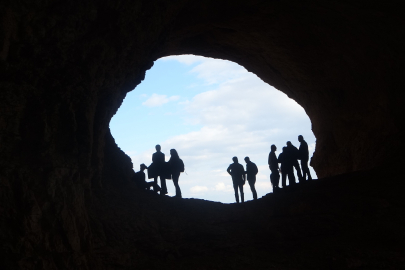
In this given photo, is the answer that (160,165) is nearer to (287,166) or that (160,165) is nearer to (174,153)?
(174,153)

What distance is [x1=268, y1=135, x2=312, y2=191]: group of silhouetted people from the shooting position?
33.2 feet

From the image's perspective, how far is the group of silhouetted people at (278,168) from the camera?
10.1 metres

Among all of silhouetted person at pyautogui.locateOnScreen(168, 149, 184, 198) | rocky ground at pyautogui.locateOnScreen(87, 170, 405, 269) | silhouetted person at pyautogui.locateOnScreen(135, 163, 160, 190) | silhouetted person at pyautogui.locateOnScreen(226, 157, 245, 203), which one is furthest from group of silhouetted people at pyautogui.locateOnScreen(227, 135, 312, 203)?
silhouetted person at pyautogui.locateOnScreen(135, 163, 160, 190)

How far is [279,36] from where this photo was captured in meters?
11.7

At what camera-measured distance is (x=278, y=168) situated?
1070cm

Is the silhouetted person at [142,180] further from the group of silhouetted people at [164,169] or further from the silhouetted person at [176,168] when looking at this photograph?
the silhouetted person at [176,168]

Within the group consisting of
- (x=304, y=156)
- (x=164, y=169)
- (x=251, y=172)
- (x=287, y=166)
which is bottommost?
(x=287, y=166)

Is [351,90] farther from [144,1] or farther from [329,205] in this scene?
[144,1]

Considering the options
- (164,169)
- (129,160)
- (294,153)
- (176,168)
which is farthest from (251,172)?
Result: (129,160)

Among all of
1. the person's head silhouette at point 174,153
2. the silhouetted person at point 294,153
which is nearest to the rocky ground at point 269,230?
the silhouetted person at point 294,153

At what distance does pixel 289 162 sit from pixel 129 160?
4.74 meters

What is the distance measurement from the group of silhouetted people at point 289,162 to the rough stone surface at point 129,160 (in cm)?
76

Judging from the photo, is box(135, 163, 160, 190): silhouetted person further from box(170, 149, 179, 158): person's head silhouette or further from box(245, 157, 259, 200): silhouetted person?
box(245, 157, 259, 200): silhouetted person

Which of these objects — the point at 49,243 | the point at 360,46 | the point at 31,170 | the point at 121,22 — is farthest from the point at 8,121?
the point at 360,46
